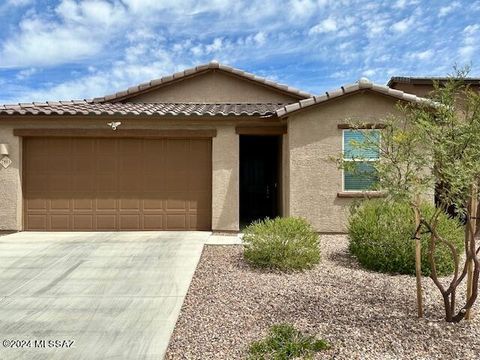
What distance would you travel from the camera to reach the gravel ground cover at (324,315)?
3916 mm

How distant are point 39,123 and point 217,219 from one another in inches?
213

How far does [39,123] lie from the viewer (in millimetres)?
10586

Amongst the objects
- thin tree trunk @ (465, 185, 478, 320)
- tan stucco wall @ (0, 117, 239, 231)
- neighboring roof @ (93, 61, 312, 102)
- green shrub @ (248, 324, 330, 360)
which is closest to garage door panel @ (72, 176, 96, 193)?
tan stucco wall @ (0, 117, 239, 231)

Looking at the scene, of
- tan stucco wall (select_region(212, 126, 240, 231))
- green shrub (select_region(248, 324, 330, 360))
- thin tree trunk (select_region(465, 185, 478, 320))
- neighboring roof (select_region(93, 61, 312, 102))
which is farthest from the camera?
neighboring roof (select_region(93, 61, 312, 102))

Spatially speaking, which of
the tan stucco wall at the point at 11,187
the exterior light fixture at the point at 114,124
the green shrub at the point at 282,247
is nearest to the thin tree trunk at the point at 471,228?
the green shrub at the point at 282,247

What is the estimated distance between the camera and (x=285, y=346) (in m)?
3.88

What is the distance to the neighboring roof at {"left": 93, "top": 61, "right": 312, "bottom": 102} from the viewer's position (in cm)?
1388

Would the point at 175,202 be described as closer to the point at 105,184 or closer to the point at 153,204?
the point at 153,204

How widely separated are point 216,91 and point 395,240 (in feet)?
30.1

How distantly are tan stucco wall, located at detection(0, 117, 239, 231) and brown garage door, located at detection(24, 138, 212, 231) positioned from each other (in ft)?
0.75

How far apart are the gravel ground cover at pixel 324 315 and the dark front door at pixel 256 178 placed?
7.69m

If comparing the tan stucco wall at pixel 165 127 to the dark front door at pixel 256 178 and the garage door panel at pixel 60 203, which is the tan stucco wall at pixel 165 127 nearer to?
the garage door panel at pixel 60 203

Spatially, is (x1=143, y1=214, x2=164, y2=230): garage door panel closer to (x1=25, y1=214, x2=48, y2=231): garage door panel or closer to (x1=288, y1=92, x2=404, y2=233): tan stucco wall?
(x1=25, y1=214, x2=48, y2=231): garage door panel

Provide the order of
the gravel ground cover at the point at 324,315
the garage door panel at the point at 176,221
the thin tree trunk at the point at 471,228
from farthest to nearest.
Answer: the garage door panel at the point at 176,221
the thin tree trunk at the point at 471,228
the gravel ground cover at the point at 324,315
